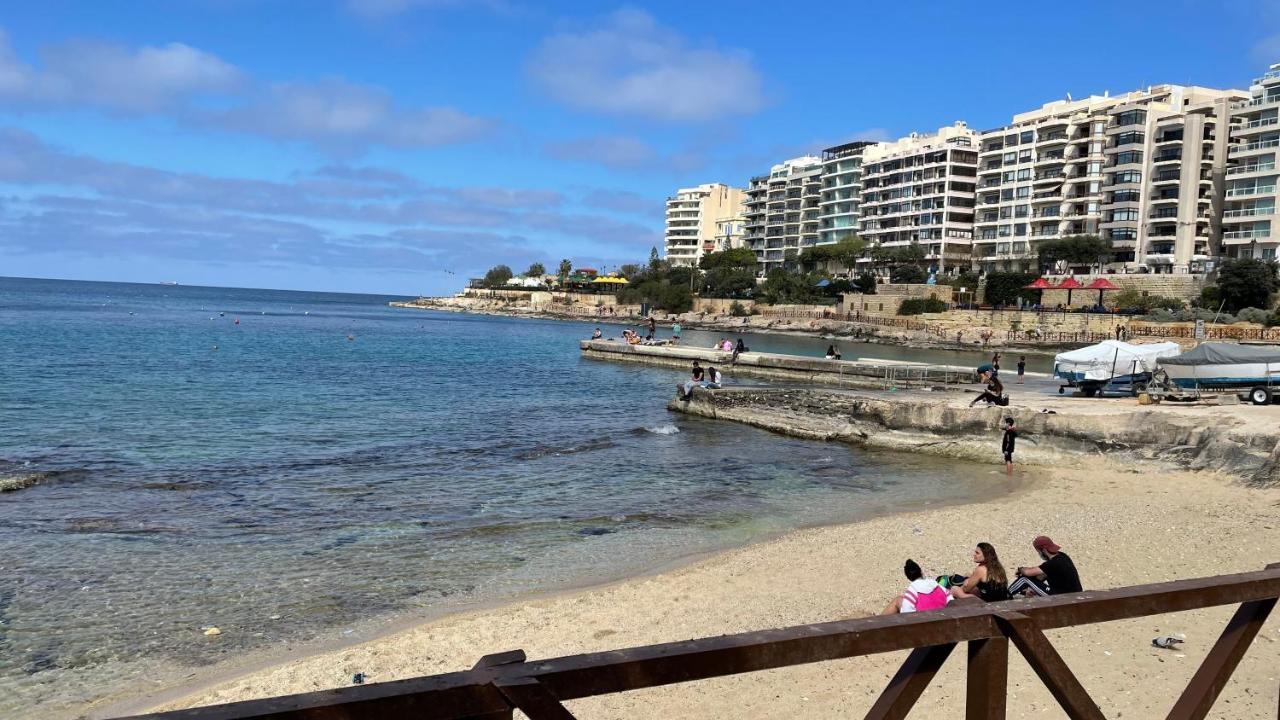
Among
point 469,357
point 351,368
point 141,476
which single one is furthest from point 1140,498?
point 469,357

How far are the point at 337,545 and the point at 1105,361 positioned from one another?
27.6 metres

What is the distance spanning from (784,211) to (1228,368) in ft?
436

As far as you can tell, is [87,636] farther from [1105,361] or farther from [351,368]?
[351,368]

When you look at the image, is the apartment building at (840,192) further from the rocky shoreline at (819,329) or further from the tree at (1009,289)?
the tree at (1009,289)

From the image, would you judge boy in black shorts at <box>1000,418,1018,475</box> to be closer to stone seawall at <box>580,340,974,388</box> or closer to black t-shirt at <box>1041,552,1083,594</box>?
stone seawall at <box>580,340,974,388</box>

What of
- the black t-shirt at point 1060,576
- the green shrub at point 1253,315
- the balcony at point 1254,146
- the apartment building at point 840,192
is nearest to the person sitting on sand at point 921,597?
the black t-shirt at point 1060,576

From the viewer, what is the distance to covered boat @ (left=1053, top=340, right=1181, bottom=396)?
3153cm

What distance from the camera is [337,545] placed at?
15672 mm

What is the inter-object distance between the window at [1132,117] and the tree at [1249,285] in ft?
85.8

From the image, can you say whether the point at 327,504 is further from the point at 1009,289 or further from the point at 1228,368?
the point at 1009,289

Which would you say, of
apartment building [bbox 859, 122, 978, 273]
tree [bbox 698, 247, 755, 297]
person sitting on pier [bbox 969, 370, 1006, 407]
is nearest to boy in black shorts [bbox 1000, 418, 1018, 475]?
person sitting on pier [bbox 969, 370, 1006, 407]

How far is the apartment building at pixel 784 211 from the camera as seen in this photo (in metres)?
154

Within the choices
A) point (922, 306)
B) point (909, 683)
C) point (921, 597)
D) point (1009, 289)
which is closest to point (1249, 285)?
point (1009, 289)

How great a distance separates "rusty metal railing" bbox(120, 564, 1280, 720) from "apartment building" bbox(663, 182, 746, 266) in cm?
18757
